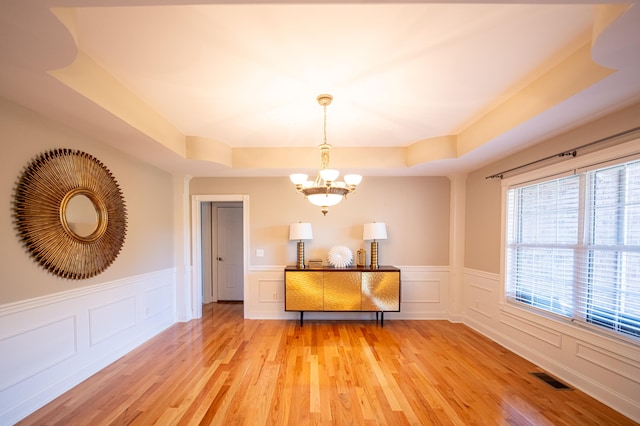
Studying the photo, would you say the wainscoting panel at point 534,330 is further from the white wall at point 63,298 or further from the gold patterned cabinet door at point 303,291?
the white wall at point 63,298

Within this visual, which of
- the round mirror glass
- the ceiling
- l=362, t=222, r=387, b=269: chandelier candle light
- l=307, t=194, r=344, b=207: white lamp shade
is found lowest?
l=362, t=222, r=387, b=269: chandelier candle light

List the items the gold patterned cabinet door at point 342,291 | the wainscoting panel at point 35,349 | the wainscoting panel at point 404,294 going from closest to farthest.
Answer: the wainscoting panel at point 35,349, the gold patterned cabinet door at point 342,291, the wainscoting panel at point 404,294

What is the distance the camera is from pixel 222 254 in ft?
17.7

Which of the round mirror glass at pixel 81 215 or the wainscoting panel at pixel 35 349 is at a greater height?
the round mirror glass at pixel 81 215

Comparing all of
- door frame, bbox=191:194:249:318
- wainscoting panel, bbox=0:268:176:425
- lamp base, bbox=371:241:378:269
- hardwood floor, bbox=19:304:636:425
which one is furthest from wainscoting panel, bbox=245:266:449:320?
wainscoting panel, bbox=0:268:176:425

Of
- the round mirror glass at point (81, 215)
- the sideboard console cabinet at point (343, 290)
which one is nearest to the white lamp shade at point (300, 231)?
the sideboard console cabinet at point (343, 290)

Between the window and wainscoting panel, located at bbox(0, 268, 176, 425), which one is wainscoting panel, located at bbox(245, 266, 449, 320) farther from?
wainscoting panel, located at bbox(0, 268, 176, 425)

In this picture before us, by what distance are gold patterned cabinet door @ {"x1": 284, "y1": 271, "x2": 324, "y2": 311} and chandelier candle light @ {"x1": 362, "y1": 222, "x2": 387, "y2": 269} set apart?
87cm

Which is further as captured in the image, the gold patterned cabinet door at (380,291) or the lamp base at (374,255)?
the lamp base at (374,255)

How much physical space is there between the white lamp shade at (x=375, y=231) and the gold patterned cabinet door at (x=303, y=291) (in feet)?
3.12

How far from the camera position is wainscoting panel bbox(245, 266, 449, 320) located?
430cm

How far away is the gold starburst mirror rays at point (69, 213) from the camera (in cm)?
207

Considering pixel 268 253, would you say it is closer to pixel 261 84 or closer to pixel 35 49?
pixel 261 84

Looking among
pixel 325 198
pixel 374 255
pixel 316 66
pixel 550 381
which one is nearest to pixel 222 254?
pixel 374 255
